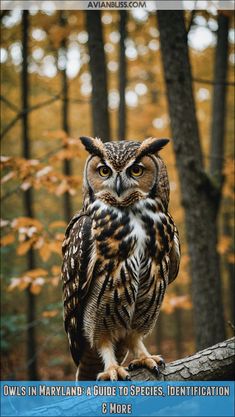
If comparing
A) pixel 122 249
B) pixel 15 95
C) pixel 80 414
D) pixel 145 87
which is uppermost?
pixel 145 87

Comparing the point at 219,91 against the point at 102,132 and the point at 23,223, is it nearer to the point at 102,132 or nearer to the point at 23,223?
the point at 102,132

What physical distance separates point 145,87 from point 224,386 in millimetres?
7372

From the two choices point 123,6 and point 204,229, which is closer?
point 123,6

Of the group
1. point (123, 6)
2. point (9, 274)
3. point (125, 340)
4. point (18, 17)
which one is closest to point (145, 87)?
point (18, 17)

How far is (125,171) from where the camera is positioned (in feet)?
5.81

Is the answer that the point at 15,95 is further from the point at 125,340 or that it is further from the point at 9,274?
the point at 125,340

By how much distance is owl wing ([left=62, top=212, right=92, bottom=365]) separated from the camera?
6.62ft

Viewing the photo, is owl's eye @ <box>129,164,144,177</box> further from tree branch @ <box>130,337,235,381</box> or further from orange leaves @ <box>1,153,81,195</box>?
orange leaves @ <box>1,153,81,195</box>

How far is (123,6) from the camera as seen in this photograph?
9.46 ft

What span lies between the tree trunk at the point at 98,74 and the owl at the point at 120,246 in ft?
5.33

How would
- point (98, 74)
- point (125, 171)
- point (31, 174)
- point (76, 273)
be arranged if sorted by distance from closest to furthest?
1. point (125, 171)
2. point (76, 273)
3. point (31, 174)
4. point (98, 74)

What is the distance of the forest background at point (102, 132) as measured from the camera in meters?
3.20

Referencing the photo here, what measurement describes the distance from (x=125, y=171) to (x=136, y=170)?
70mm

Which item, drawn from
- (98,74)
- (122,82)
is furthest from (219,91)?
(98,74)
